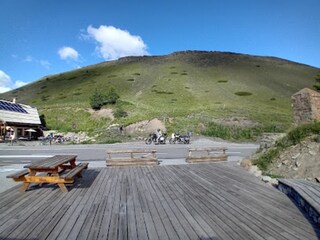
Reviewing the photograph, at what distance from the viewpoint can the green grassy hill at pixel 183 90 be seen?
41438 mm

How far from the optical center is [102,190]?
303 inches

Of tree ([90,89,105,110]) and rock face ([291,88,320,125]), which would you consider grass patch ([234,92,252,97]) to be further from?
rock face ([291,88,320,125])

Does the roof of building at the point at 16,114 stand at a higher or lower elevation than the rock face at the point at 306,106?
higher

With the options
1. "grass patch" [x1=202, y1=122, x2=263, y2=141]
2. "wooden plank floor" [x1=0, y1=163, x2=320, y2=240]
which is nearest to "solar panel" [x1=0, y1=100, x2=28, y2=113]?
"grass patch" [x1=202, y1=122, x2=263, y2=141]

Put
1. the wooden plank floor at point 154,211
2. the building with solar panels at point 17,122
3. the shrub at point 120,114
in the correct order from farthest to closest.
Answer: the shrub at point 120,114 < the building with solar panels at point 17,122 < the wooden plank floor at point 154,211

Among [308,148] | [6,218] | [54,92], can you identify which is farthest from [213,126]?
[54,92]

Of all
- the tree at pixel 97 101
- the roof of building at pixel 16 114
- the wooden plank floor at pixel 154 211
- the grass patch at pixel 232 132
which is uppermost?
the tree at pixel 97 101

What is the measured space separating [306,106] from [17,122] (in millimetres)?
35820

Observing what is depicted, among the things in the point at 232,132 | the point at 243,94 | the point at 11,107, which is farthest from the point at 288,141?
the point at 243,94

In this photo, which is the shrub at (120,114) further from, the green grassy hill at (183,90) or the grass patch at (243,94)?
the grass patch at (243,94)

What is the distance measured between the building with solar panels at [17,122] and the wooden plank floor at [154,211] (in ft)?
103

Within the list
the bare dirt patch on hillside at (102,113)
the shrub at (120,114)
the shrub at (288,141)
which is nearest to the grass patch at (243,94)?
the shrub at (120,114)

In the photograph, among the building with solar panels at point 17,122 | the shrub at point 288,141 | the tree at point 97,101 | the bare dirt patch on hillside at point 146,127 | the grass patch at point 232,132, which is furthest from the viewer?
the tree at point 97,101

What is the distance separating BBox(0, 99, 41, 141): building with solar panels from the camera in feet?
116
